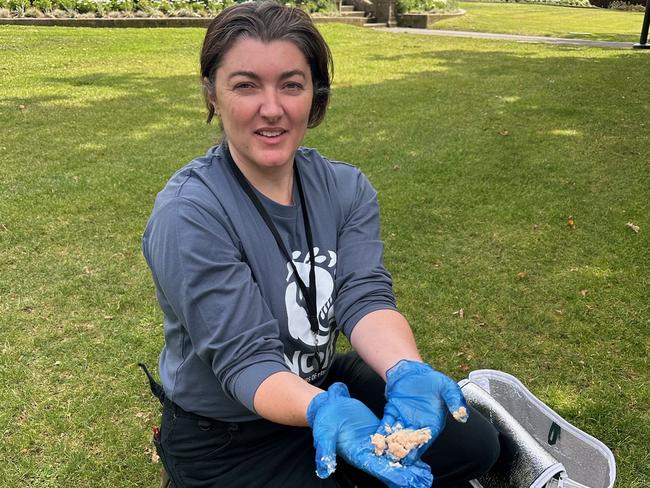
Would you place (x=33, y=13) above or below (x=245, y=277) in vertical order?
above

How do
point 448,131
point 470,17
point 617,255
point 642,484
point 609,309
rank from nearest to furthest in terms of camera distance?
point 642,484, point 609,309, point 617,255, point 448,131, point 470,17

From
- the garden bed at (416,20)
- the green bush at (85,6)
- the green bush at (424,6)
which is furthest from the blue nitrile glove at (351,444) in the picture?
the green bush at (424,6)

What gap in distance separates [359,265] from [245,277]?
460 millimetres

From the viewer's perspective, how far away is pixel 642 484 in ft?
8.08

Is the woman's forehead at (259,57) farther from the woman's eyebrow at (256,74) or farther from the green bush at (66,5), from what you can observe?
the green bush at (66,5)

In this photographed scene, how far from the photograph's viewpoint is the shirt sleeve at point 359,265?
6.47ft

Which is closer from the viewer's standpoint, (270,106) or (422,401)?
(422,401)

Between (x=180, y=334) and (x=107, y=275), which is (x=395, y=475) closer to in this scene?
(x=180, y=334)

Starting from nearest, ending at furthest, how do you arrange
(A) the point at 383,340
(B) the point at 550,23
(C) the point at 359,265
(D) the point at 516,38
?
(A) the point at 383,340
(C) the point at 359,265
(D) the point at 516,38
(B) the point at 550,23

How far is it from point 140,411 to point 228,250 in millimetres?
1440

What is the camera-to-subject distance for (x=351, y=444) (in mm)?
1389

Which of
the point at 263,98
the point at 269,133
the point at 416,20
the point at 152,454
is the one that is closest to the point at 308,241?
the point at 269,133

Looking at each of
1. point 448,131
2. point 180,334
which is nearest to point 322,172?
point 180,334

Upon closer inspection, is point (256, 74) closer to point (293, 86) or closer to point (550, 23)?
point (293, 86)
